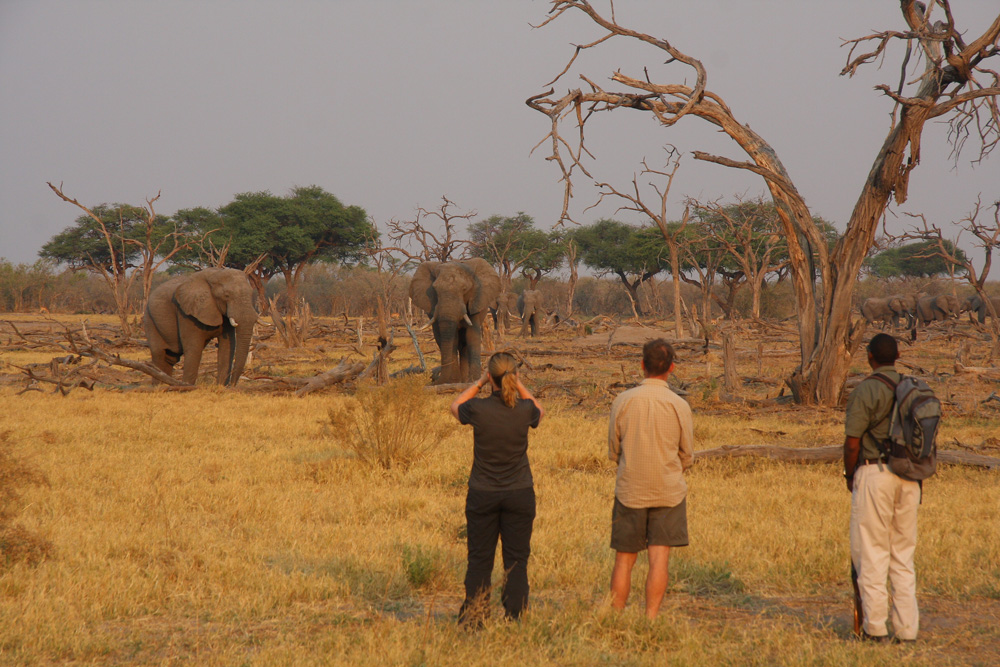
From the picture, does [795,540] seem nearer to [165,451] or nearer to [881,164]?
[165,451]

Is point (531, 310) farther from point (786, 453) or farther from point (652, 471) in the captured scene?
point (652, 471)

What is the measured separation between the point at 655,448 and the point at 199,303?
1142cm

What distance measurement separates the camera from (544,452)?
8867 millimetres

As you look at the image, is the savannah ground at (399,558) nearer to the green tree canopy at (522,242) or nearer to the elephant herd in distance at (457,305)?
the elephant herd in distance at (457,305)

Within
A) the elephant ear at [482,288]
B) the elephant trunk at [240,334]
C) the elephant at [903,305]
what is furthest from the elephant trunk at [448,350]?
the elephant at [903,305]

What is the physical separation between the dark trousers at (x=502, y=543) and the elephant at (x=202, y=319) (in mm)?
10645

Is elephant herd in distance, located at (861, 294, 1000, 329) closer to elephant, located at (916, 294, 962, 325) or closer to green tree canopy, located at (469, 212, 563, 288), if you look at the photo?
elephant, located at (916, 294, 962, 325)

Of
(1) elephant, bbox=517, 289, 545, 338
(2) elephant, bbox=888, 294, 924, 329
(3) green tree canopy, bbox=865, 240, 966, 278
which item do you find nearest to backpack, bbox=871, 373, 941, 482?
(1) elephant, bbox=517, 289, 545, 338

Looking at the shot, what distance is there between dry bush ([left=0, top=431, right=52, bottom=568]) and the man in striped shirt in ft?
11.9

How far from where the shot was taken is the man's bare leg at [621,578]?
4.32m

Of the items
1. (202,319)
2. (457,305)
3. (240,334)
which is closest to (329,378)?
(240,334)

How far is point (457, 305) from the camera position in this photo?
48.9 feet

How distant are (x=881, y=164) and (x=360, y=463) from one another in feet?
26.7

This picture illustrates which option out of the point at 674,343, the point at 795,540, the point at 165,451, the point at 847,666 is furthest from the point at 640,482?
the point at 674,343
